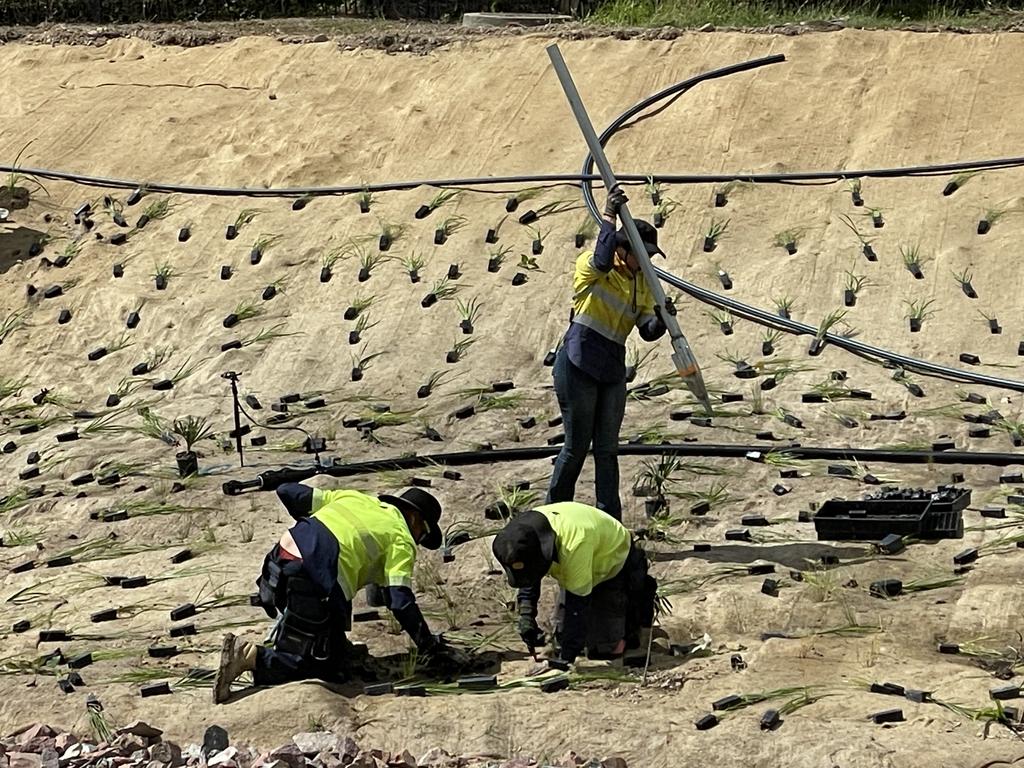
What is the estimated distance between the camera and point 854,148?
15242 mm

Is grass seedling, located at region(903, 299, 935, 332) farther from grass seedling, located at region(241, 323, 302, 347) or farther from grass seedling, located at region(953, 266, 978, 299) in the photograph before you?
grass seedling, located at region(241, 323, 302, 347)

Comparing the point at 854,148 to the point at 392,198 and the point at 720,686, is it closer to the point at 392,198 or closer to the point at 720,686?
the point at 392,198

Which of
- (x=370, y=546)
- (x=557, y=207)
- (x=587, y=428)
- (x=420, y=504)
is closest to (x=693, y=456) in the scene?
(x=587, y=428)

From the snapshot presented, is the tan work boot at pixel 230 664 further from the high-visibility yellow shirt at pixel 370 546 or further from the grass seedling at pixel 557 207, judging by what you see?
the grass seedling at pixel 557 207

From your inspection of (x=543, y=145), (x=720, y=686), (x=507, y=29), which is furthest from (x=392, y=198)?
(x=720, y=686)

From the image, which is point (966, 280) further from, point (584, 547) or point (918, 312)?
point (584, 547)

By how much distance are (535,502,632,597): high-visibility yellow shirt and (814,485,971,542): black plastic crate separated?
188 centimetres

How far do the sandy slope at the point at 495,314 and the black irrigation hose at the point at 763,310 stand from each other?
4.6 inches

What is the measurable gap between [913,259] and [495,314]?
334 centimetres

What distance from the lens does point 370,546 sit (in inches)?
335

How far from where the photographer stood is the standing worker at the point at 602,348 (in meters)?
9.55

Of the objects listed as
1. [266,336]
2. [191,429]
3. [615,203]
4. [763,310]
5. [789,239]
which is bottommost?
[191,429]

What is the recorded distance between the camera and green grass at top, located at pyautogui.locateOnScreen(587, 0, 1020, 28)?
1705 cm

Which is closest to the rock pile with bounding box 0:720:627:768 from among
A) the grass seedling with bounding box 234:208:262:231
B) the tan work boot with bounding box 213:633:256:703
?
the tan work boot with bounding box 213:633:256:703
